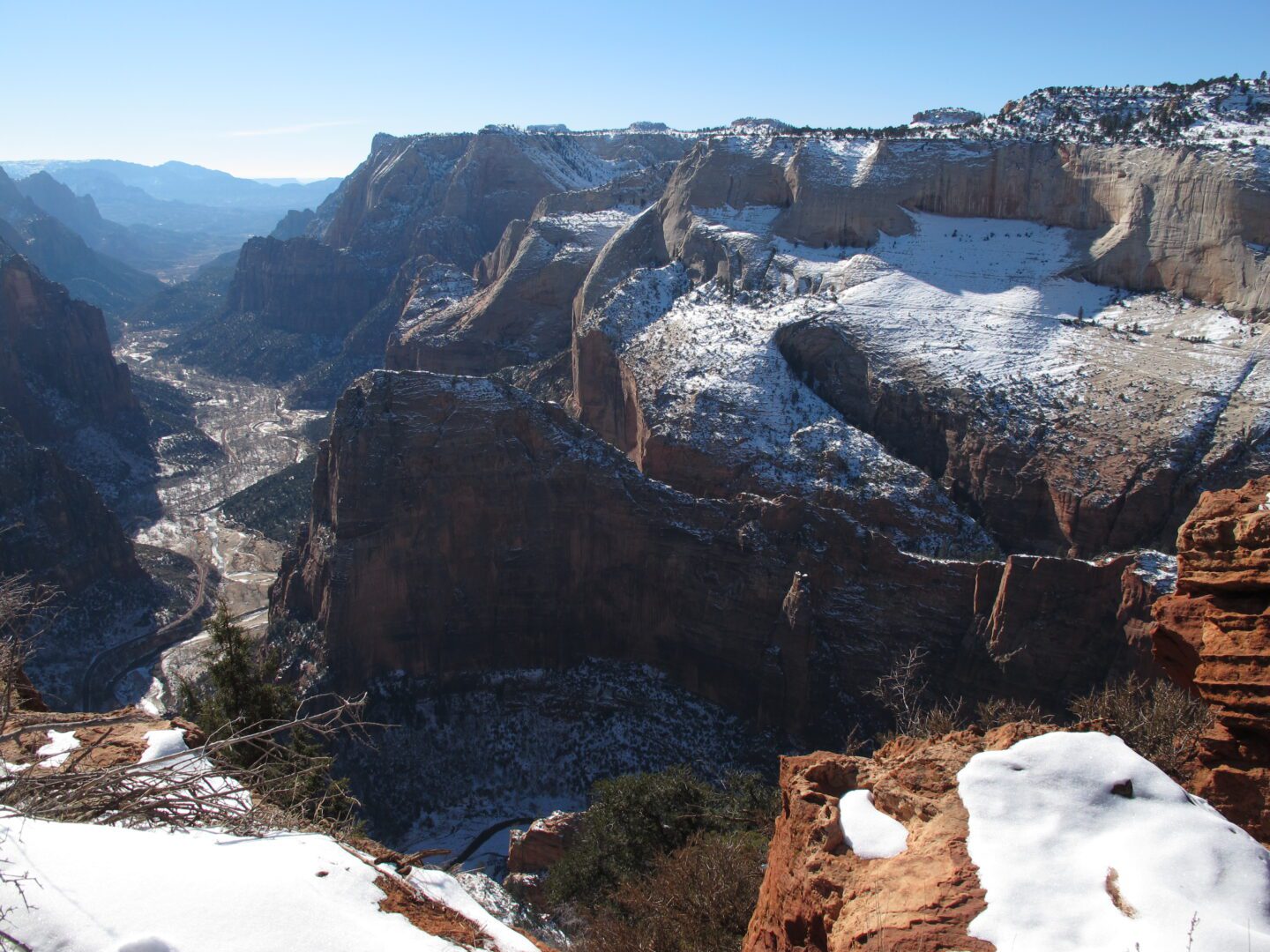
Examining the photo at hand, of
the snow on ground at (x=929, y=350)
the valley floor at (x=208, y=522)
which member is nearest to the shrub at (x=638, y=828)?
the valley floor at (x=208, y=522)

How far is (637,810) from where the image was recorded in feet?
81.0

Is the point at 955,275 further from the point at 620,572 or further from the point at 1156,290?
the point at 620,572

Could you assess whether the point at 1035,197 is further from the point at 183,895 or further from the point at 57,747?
the point at 183,895

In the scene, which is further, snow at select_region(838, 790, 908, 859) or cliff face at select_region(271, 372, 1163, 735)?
cliff face at select_region(271, 372, 1163, 735)

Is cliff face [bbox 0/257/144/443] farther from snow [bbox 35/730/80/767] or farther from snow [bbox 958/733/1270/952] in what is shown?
snow [bbox 958/733/1270/952]

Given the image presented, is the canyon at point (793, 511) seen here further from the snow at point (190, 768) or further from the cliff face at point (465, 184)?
the cliff face at point (465, 184)

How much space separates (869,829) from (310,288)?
155m

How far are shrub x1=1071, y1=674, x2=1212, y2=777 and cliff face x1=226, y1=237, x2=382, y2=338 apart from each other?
14103cm

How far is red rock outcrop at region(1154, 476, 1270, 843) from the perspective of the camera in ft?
37.0

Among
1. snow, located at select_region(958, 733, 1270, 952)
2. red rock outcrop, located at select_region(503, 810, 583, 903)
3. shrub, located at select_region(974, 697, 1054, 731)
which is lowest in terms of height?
red rock outcrop, located at select_region(503, 810, 583, 903)

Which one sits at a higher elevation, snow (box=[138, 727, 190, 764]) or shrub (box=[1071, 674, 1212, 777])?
snow (box=[138, 727, 190, 764])

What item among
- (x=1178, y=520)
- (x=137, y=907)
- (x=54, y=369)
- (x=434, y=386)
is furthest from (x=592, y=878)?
(x=54, y=369)

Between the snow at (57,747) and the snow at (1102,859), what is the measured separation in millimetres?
10401

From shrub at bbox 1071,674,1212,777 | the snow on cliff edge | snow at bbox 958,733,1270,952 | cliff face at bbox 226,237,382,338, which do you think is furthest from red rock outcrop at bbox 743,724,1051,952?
cliff face at bbox 226,237,382,338
